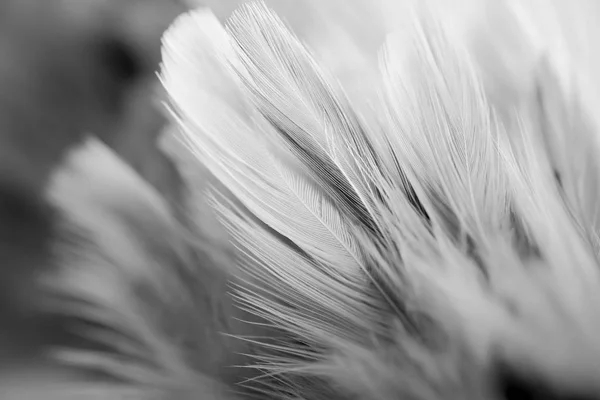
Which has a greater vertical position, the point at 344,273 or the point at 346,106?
the point at 346,106

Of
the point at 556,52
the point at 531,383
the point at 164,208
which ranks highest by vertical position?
the point at 556,52

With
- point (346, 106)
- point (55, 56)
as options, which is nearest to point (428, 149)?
point (346, 106)

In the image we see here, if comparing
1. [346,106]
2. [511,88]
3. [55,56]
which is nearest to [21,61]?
[55,56]

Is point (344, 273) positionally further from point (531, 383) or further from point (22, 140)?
point (22, 140)

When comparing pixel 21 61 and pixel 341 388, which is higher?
pixel 21 61

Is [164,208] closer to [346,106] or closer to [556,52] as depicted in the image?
[346,106]

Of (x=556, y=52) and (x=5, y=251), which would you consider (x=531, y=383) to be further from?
(x=5, y=251)
